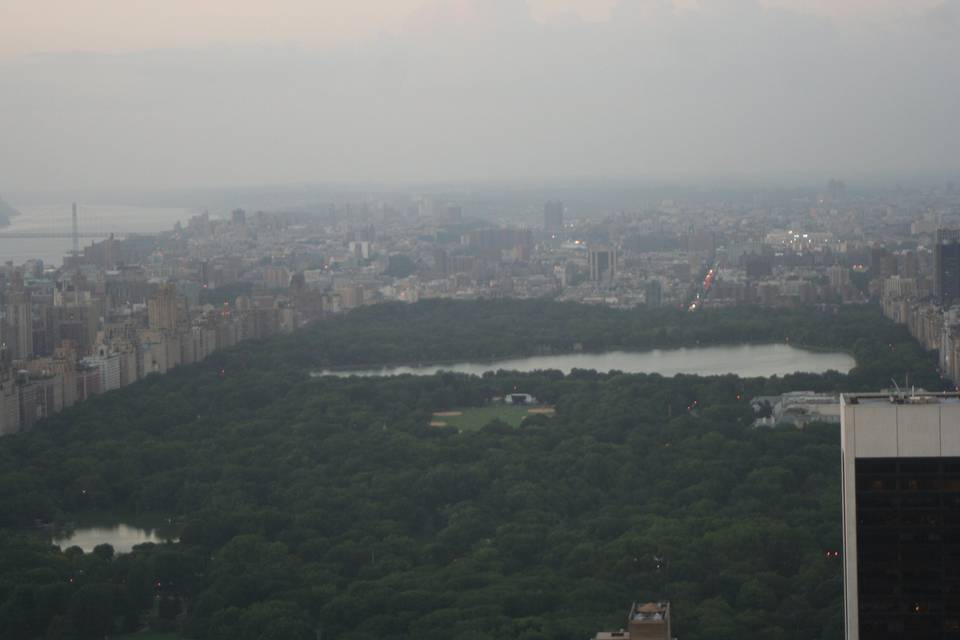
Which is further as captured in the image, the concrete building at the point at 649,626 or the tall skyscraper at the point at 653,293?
the tall skyscraper at the point at 653,293

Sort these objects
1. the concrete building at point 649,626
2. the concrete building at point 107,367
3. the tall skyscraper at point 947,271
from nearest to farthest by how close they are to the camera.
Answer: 1. the concrete building at point 649,626
2. the concrete building at point 107,367
3. the tall skyscraper at point 947,271

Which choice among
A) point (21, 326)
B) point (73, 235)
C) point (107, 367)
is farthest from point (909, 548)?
point (73, 235)

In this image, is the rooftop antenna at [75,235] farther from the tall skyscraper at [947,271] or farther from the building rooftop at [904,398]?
the building rooftop at [904,398]

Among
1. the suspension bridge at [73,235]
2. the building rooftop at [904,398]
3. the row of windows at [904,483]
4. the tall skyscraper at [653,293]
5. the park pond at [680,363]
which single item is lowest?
the park pond at [680,363]

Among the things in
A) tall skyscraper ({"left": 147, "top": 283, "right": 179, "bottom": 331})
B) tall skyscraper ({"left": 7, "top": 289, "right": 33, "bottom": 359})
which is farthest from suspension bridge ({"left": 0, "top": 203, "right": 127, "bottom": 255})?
tall skyscraper ({"left": 7, "top": 289, "right": 33, "bottom": 359})

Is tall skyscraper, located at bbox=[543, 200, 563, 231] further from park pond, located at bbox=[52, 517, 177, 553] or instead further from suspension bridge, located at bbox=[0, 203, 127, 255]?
park pond, located at bbox=[52, 517, 177, 553]

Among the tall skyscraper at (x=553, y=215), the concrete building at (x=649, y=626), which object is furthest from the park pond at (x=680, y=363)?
the tall skyscraper at (x=553, y=215)

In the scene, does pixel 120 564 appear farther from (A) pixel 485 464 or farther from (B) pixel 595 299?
(B) pixel 595 299
